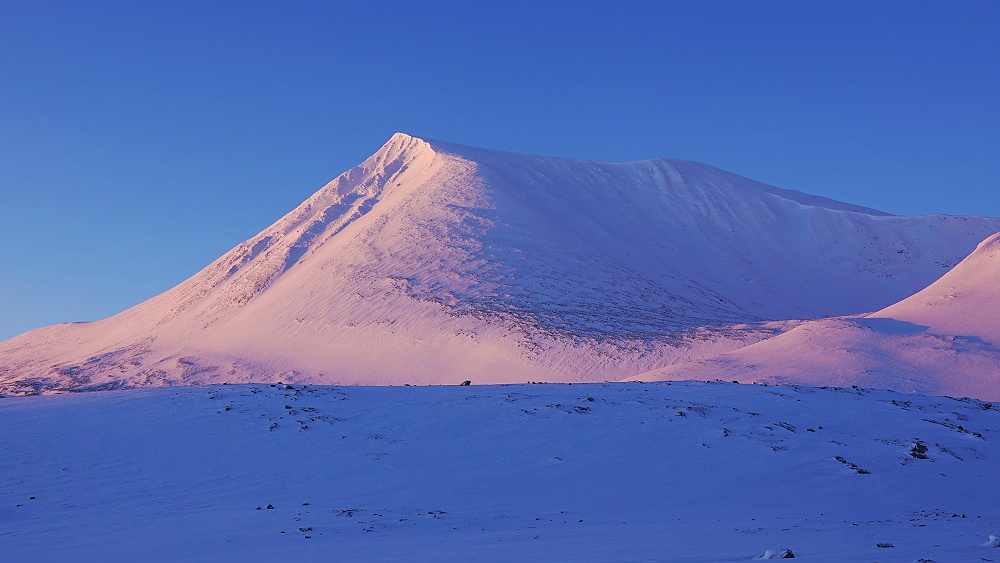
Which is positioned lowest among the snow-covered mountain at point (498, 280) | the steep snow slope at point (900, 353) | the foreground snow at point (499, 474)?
the foreground snow at point (499, 474)

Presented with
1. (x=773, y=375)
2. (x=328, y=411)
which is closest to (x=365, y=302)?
(x=773, y=375)

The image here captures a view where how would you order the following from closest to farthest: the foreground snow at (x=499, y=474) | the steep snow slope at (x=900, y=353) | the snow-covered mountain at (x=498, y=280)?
the foreground snow at (x=499, y=474) → the steep snow slope at (x=900, y=353) → the snow-covered mountain at (x=498, y=280)

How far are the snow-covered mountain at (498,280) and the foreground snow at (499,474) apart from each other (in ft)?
71.7

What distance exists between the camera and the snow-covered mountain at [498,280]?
47844mm

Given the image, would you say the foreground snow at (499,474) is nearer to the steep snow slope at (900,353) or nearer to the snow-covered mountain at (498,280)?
the steep snow slope at (900,353)

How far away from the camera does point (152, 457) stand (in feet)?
53.8

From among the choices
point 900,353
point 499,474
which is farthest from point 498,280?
point 499,474

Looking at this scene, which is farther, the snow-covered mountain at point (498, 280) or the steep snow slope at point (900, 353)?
the snow-covered mountain at point (498, 280)

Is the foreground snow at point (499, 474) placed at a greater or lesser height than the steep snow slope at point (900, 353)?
lesser

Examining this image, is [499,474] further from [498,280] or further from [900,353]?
[498,280]

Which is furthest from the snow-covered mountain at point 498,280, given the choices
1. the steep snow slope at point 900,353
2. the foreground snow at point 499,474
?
the foreground snow at point 499,474

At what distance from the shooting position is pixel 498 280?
57.3m

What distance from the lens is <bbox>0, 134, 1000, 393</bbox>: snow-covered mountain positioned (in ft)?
157

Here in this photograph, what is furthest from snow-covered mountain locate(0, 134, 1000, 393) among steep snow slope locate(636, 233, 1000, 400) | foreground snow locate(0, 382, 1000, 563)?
foreground snow locate(0, 382, 1000, 563)
